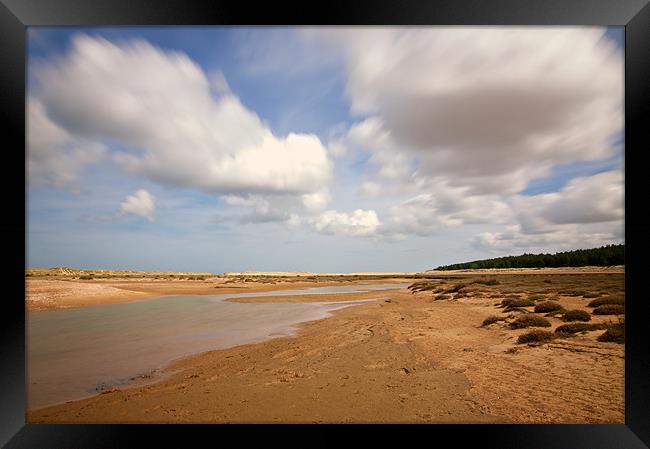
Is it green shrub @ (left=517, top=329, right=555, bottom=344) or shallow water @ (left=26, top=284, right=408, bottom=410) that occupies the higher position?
green shrub @ (left=517, top=329, right=555, bottom=344)

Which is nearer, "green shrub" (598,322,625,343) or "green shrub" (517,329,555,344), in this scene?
"green shrub" (598,322,625,343)

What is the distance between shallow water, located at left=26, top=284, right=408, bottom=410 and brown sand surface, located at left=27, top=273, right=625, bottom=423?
0.73m

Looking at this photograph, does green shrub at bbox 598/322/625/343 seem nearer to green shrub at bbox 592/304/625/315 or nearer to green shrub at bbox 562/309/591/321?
green shrub at bbox 562/309/591/321

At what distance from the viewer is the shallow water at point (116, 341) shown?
5.68 m

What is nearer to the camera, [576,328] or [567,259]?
[576,328]

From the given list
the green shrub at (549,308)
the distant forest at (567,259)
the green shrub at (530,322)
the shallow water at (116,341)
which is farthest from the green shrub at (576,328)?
the distant forest at (567,259)

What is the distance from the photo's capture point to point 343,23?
156 inches

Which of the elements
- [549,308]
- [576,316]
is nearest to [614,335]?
[576,316]

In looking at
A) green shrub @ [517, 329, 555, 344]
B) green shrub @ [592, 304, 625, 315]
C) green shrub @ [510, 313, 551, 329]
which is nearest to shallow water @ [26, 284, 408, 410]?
green shrub @ [517, 329, 555, 344]

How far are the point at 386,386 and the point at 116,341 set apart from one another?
8047mm

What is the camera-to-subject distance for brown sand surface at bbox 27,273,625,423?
4.11 metres

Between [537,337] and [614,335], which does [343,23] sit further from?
[614,335]

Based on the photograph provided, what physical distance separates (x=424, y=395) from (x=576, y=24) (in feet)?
19.3

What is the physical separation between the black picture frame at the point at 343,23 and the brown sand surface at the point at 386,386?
0.27 metres
